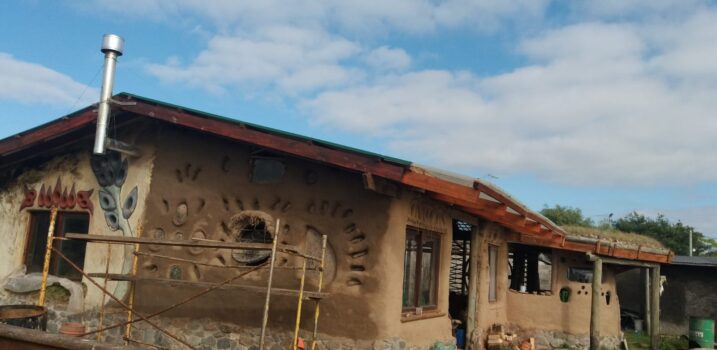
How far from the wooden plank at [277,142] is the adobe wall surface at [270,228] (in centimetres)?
73

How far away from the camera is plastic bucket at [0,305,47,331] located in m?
7.16

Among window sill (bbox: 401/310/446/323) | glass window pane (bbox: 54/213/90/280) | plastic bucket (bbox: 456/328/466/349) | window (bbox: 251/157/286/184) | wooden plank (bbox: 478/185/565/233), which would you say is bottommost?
plastic bucket (bbox: 456/328/466/349)

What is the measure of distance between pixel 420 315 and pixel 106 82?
20.7 feet

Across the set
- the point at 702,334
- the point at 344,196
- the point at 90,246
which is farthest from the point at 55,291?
the point at 702,334

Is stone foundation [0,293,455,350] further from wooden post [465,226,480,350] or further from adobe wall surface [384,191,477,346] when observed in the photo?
wooden post [465,226,480,350]

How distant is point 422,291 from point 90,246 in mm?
5838

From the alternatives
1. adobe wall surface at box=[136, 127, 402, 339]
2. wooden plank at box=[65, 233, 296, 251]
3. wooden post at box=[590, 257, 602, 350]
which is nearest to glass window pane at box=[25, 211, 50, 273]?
adobe wall surface at box=[136, 127, 402, 339]

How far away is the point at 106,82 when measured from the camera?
9.52 meters

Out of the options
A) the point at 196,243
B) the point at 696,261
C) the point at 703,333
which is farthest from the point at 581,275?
the point at 196,243

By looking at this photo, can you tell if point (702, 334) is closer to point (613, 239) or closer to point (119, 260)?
point (613, 239)

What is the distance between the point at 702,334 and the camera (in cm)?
1569

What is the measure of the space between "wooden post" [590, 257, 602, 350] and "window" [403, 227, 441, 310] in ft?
18.5

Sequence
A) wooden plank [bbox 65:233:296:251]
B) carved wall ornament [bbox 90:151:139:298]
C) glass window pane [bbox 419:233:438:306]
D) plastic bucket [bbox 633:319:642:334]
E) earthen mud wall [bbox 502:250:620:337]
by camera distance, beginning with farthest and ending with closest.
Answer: plastic bucket [bbox 633:319:642:334], earthen mud wall [bbox 502:250:620:337], carved wall ornament [bbox 90:151:139:298], glass window pane [bbox 419:233:438:306], wooden plank [bbox 65:233:296:251]

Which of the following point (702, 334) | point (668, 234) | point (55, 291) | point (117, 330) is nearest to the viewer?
point (117, 330)
